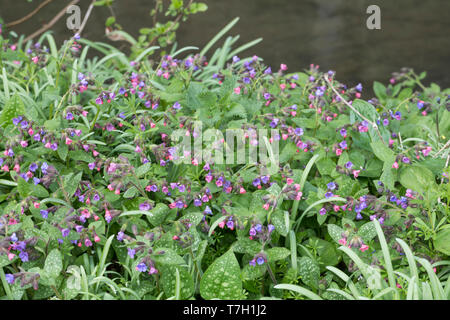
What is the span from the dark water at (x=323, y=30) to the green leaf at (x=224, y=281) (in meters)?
3.51

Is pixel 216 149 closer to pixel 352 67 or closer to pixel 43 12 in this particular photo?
pixel 352 67

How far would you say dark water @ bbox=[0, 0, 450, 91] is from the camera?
5074mm

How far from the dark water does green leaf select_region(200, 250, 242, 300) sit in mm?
3506

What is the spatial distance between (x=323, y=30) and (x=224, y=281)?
4115 mm

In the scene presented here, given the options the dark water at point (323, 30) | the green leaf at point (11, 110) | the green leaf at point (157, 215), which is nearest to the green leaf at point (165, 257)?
the green leaf at point (157, 215)

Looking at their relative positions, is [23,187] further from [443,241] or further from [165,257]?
[443,241]

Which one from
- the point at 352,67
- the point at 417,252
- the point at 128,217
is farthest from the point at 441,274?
the point at 352,67

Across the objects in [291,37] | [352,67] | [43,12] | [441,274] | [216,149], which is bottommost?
[441,274]

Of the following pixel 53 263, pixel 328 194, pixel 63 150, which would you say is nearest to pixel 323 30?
pixel 328 194

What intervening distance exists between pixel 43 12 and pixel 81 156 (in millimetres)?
3724

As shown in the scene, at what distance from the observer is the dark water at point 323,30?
5.07 metres

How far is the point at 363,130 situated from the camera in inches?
87.7

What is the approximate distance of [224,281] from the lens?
5.60 feet

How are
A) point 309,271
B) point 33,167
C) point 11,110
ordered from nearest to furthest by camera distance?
point 309,271 < point 33,167 < point 11,110
